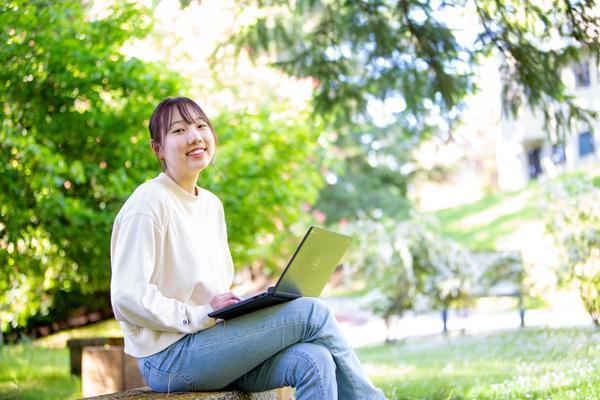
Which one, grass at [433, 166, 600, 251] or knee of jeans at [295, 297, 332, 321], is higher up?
knee of jeans at [295, 297, 332, 321]

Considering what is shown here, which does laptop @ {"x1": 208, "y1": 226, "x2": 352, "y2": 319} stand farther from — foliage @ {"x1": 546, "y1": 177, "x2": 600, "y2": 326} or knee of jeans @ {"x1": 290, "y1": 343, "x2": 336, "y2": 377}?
foliage @ {"x1": 546, "y1": 177, "x2": 600, "y2": 326}

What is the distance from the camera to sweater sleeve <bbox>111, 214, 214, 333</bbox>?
8.22 ft

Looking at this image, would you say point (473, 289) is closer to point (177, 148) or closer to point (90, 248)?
point (90, 248)

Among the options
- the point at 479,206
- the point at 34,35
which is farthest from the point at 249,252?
the point at 479,206

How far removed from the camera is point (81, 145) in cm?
641

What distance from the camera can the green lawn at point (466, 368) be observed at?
4.06 metres

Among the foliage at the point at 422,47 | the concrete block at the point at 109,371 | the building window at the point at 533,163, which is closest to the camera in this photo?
the concrete block at the point at 109,371

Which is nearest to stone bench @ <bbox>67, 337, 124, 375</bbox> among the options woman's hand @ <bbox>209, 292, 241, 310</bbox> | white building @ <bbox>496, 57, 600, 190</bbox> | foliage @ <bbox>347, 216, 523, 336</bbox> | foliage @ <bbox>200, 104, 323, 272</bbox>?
foliage @ <bbox>200, 104, 323, 272</bbox>

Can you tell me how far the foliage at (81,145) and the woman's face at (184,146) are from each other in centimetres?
183

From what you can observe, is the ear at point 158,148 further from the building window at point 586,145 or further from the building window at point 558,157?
the building window at point 558,157

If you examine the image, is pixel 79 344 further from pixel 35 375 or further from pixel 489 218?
pixel 489 218

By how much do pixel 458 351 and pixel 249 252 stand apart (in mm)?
3029

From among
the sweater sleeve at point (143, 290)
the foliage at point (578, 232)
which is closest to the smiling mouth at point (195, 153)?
the sweater sleeve at point (143, 290)

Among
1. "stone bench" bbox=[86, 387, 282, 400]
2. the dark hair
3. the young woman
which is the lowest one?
"stone bench" bbox=[86, 387, 282, 400]
